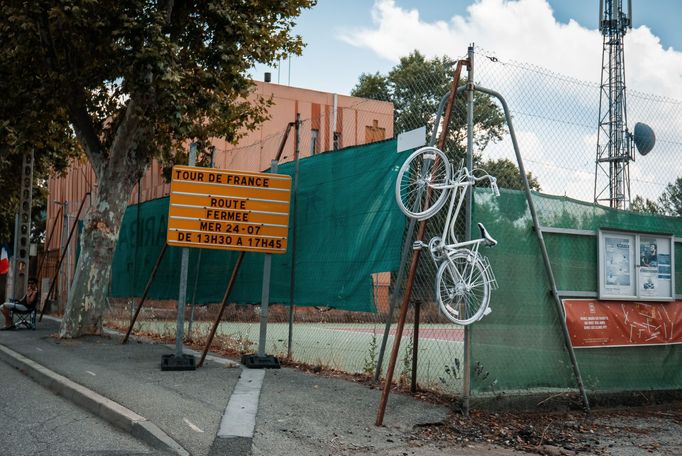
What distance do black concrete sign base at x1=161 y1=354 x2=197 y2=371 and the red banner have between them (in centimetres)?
497

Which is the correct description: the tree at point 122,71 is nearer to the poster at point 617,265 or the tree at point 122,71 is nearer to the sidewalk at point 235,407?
the sidewalk at point 235,407

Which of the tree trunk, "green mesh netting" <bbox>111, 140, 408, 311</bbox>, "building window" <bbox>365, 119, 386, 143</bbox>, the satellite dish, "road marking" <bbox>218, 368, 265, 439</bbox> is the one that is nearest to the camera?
"road marking" <bbox>218, 368, 265, 439</bbox>

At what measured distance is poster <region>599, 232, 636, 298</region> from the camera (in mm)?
8062

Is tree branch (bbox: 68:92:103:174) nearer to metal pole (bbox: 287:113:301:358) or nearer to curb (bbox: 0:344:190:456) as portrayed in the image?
curb (bbox: 0:344:190:456)

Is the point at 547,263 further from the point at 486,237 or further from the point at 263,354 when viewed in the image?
the point at 263,354

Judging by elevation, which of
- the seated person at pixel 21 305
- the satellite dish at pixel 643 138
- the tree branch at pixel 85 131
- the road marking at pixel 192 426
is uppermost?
the tree branch at pixel 85 131

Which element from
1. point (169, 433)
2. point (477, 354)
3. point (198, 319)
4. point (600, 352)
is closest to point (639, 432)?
point (600, 352)

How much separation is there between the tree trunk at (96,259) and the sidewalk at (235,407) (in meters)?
3.41

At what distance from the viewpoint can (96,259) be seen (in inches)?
560

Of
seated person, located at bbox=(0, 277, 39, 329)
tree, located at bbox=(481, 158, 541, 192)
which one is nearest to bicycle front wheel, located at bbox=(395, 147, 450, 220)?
tree, located at bbox=(481, 158, 541, 192)

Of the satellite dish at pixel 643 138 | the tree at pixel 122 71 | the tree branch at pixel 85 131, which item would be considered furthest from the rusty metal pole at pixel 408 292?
the tree branch at pixel 85 131

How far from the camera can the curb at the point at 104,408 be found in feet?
19.2

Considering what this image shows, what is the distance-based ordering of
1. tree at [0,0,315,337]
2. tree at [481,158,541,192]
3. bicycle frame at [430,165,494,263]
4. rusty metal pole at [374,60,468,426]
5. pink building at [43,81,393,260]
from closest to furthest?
rusty metal pole at [374,60,468,426] → bicycle frame at [430,165,494,263] → tree at [481,158,541,192] → tree at [0,0,315,337] → pink building at [43,81,393,260]

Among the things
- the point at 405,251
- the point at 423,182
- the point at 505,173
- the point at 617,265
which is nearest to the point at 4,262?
the point at 405,251
